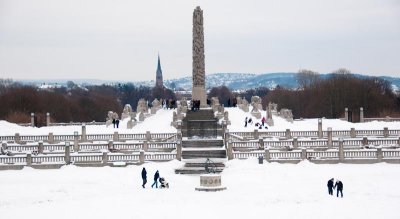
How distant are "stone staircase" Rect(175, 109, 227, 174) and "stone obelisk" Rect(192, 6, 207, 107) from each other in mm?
3359

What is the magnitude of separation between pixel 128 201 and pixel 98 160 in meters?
11.8

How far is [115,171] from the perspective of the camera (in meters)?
42.8

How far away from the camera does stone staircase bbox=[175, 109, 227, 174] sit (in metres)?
43.6

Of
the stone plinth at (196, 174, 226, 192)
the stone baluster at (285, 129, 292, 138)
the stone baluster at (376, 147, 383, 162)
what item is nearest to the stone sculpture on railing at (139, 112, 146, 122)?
the stone baluster at (285, 129, 292, 138)

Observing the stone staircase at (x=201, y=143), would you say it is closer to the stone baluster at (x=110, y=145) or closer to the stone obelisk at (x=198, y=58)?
the stone obelisk at (x=198, y=58)

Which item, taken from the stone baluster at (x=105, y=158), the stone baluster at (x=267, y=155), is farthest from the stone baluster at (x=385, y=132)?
the stone baluster at (x=105, y=158)

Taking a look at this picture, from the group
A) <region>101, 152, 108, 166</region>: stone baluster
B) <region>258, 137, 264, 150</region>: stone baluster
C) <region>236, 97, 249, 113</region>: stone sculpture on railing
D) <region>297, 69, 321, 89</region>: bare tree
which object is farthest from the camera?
<region>297, 69, 321, 89</region>: bare tree

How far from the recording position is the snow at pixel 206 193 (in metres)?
30.3

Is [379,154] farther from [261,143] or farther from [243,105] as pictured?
[243,105]

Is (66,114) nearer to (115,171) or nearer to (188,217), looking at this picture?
(115,171)

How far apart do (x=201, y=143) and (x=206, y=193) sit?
13.5 meters

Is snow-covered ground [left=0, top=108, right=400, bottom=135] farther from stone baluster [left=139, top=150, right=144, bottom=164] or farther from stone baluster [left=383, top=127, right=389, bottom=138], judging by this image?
stone baluster [left=139, top=150, right=144, bottom=164]

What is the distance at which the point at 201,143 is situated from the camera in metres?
48.2

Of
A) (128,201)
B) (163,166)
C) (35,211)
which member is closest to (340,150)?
(163,166)
